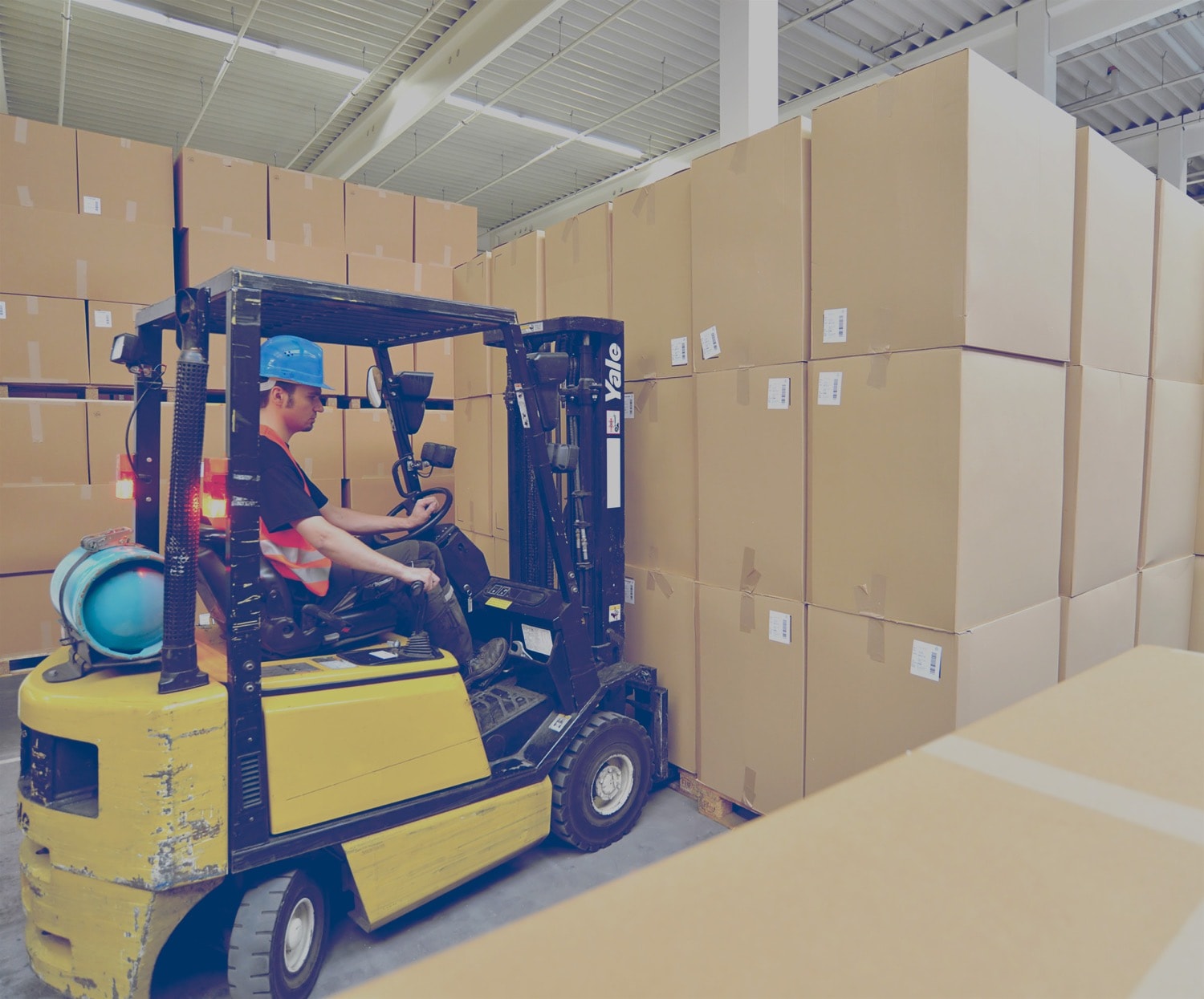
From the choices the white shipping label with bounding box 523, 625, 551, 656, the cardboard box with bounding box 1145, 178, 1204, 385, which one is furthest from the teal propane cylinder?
the cardboard box with bounding box 1145, 178, 1204, 385

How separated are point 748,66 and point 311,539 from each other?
13.7 ft

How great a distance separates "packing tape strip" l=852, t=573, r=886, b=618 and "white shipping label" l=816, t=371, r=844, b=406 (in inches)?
23.1

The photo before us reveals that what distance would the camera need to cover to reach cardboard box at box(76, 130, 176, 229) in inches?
197

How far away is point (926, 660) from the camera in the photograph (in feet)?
7.61

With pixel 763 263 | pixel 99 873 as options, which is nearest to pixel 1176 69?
pixel 763 263

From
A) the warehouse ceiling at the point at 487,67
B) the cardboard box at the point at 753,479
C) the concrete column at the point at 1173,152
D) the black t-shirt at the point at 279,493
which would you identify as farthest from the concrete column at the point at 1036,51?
the black t-shirt at the point at 279,493

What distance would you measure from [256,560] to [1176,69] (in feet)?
33.8

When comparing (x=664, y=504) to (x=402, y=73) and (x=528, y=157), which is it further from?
(x=528, y=157)

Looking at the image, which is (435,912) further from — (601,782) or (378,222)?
(378,222)

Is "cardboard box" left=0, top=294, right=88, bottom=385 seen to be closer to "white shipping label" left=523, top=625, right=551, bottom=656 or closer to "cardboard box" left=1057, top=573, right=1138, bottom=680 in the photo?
"white shipping label" left=523, top=625, right=551, bottom=656

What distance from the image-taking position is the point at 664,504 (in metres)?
3.29

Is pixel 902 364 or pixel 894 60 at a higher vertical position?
pixel 894 60

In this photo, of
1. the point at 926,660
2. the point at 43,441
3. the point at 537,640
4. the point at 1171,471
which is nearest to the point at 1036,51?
the point at 1171,471

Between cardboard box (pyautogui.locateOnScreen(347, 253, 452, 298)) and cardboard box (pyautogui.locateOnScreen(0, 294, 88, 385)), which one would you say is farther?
cardboard box (pyautogui.locateOnScreen(347, 253, 452, 298))
